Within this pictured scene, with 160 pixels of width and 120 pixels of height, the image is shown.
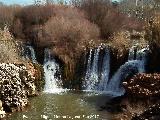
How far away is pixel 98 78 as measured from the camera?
4116cm

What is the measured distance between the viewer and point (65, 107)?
3291cm

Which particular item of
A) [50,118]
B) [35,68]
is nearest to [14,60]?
[35,68]

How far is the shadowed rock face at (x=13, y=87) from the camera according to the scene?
32.3 m

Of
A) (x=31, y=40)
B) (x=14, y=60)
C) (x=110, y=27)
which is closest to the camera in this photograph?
(x=14, y=60)

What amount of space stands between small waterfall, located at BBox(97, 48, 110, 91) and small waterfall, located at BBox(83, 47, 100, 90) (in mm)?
559

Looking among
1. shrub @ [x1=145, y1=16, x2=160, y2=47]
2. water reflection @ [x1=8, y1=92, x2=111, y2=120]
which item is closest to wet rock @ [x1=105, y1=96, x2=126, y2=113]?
water reflection @ [x1=8, y1=92, x2=111, y2=120]

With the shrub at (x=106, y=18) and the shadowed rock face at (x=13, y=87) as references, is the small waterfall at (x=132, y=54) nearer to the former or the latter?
the shrub at (x=106, y=18)

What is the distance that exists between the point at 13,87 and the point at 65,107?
152 inches

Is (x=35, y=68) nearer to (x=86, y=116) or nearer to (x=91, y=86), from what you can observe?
(x=91, y=86)

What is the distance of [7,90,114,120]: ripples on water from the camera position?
1193 inches

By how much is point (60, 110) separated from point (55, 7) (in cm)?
2215

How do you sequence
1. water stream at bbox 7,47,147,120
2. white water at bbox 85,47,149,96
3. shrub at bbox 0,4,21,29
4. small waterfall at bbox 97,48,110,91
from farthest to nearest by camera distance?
1. shrub at bbox 0,4,21,29
2. small waterfall at bbox 97,48,110,91
3. white water at bbox 85,47,149,96
4. water stream at bbox 7,47,147,120

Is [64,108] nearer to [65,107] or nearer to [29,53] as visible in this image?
[65,107]

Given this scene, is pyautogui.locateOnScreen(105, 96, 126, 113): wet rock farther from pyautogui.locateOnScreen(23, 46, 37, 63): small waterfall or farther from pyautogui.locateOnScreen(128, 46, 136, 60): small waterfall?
pyautogui.locateOnScreen(23, 46, 37, 63): small waterfall
